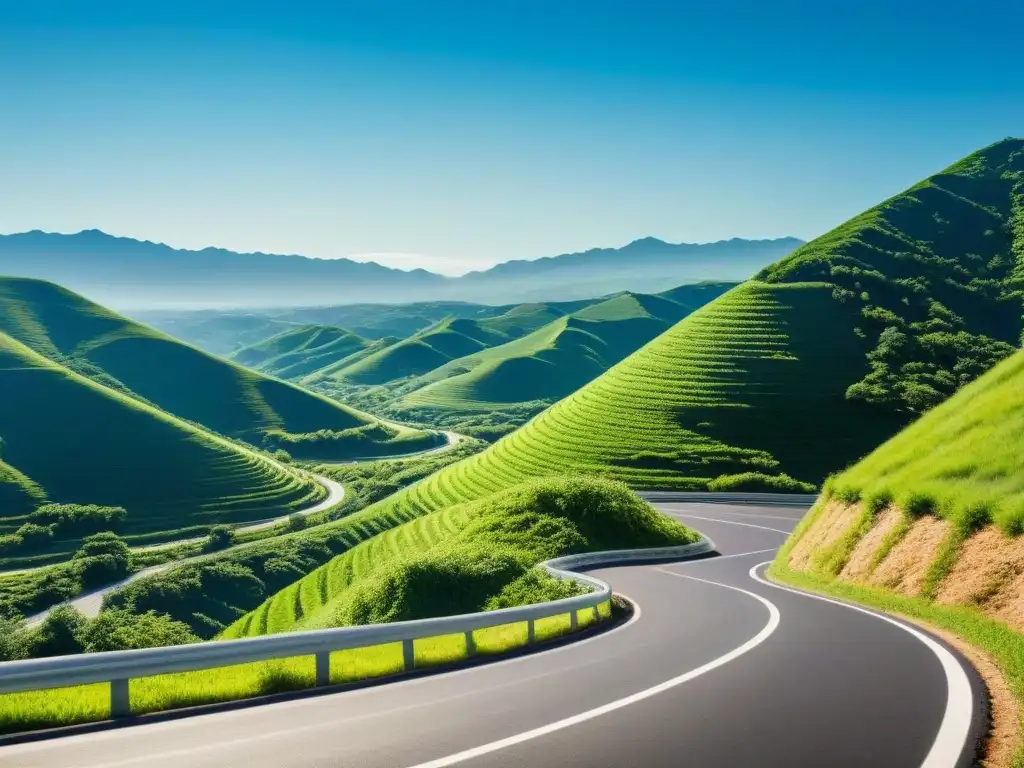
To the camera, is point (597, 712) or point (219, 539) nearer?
point (597, 712)

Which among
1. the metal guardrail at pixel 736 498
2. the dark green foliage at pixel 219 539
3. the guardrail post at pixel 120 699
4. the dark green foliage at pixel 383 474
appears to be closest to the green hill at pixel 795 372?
the metal guardrail at pixel 736 498

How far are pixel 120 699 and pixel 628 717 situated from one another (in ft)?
15.2

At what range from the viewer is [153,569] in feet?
329

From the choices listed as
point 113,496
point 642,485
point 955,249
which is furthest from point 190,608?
point 955,249

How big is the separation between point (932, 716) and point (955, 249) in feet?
433

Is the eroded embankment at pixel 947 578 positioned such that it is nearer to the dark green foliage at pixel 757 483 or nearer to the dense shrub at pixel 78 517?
the dark green foliage at pixel 757 483

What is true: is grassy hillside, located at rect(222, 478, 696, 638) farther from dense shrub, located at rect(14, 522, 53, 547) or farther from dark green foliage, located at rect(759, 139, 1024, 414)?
dense shrub, located at rect(14, 522, 53, 547)

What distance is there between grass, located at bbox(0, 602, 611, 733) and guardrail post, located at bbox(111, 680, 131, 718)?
115 millimetres

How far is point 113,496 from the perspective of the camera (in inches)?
4929

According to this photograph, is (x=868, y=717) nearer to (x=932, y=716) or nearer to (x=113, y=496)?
(x=932, y=716)

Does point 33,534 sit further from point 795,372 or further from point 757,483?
point 795,372

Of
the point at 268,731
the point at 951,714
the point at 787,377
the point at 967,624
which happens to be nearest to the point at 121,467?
the point at 787,377

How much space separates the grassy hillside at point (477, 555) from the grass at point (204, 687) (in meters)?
8.34

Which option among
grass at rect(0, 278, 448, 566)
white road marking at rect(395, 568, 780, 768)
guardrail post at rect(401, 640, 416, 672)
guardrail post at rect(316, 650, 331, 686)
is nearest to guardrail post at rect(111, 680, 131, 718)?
guardrail post at rect(316, 650, 331, 686)
